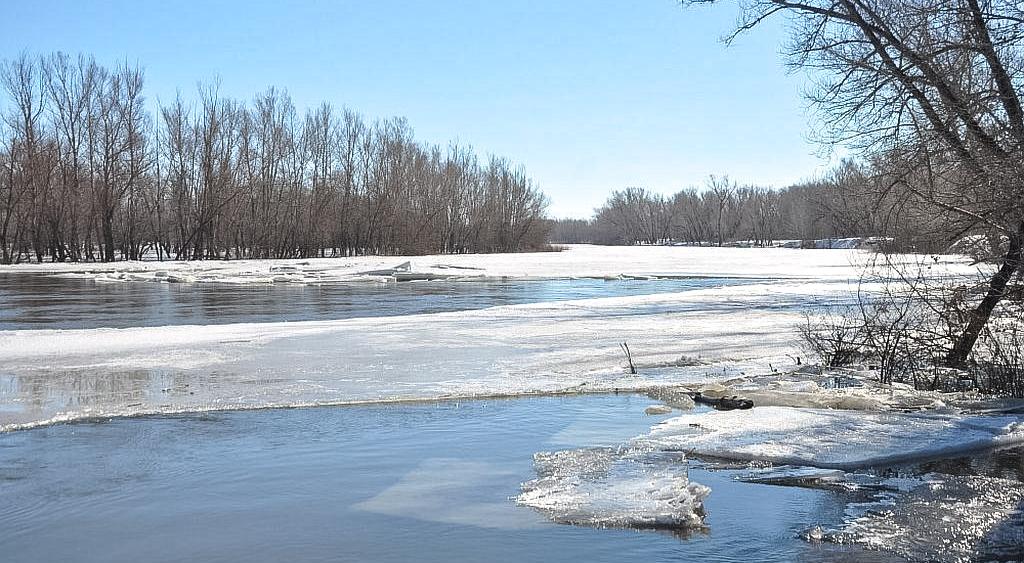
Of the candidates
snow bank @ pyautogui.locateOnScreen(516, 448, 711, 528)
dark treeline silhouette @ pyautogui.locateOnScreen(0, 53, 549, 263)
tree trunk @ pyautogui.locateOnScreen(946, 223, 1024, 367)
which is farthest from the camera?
dark treeline silhouette @ pyautogui.locateOnScreen(0, 53, 549, 263)

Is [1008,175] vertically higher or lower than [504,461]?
higher

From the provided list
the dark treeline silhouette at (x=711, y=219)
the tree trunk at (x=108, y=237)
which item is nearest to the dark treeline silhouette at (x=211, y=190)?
the tree trunk at (x=108, y=237)

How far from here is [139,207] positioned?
182ft

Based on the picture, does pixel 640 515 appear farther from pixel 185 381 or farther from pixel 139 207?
pixel 139 207

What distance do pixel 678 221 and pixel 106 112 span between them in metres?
118

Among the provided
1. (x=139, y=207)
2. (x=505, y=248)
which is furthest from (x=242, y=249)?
(x=505, y=248)

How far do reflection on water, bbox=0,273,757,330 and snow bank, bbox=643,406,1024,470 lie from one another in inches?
437

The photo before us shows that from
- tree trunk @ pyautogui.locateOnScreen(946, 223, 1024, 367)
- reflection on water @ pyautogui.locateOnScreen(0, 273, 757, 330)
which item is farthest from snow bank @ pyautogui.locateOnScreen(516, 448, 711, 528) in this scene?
reflection on water @ pyautogui.locateOnScreen(0, 273, 757, 330)

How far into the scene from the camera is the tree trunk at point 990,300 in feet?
26.9

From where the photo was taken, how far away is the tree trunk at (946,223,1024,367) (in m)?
8.20

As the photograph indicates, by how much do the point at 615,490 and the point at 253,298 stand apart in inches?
733

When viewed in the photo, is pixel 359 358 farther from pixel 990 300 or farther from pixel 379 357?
pixel 990 300

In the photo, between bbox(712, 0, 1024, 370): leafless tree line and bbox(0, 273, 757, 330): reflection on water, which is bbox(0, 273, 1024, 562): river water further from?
bbox(0, 273, 757, 330): reflection on water

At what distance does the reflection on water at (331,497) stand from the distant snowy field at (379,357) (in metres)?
0.98
